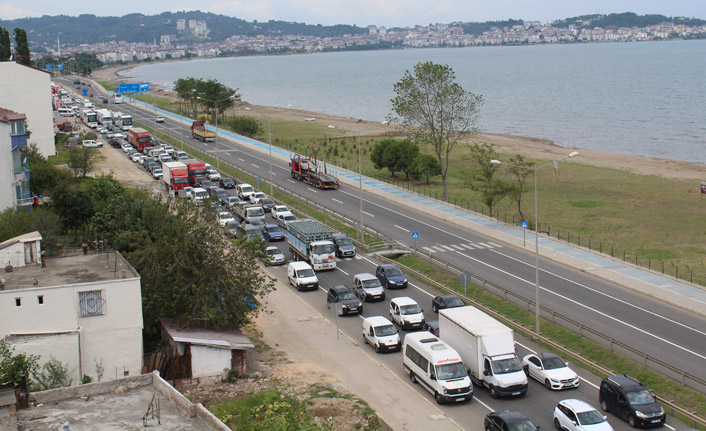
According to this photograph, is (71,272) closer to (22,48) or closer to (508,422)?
(508,422)

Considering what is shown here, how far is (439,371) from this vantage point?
27.6 m

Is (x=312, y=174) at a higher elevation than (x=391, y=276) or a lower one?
higher

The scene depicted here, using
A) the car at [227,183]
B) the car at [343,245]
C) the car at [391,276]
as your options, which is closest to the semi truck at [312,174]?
the car at [227,183]

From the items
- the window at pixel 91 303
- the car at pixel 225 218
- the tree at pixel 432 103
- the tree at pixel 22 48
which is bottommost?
the car at pixel 225 218

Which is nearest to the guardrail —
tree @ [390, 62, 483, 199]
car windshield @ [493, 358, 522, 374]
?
car windshield @ [493, 358, 522, 374]

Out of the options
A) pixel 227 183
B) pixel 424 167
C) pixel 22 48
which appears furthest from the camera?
pixel 22 48

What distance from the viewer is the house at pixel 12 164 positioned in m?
50.7

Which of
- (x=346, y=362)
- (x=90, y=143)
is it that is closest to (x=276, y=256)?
(x=346, y=362)

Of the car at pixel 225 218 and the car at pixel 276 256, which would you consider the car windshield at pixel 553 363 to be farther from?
the car at pixel 225 218

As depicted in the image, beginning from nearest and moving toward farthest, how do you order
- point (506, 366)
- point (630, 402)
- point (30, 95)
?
1. point (630, 402)
2. point (506, 366)
3. point (30, 95)

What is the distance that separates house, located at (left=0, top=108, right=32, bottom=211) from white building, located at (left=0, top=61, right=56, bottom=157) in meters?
Answer: 29.9

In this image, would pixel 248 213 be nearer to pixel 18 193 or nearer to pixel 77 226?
pixel 77 226

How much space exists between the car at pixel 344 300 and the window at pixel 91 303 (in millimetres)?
12205

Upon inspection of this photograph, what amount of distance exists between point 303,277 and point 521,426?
21.4 meters
